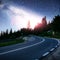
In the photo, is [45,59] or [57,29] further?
[57,29]

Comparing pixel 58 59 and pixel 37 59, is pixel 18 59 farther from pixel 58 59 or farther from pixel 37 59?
pixel 58 59

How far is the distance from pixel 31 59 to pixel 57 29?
39.8 m

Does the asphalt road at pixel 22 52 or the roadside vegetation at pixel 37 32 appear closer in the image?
the asphalt road at pixel 22 52

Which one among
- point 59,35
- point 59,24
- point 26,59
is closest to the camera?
point 26,59

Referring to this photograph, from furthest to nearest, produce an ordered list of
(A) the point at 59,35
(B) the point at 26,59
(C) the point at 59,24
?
(A) the point at 59,35
(C) the point at 59,24
(B) the point at 26,59

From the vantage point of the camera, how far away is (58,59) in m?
8.86

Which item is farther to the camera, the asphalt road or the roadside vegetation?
the roadside vegetation

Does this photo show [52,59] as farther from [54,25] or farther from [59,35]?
[59,35]

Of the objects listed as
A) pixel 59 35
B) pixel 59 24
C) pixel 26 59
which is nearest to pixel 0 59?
pixel 26 59

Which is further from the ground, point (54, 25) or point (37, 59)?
point (54, 25)

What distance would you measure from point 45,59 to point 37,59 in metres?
0.39

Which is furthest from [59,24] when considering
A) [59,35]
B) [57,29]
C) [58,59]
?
[58,59]

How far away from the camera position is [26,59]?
343 inches

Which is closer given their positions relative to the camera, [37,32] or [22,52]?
[22,52]
